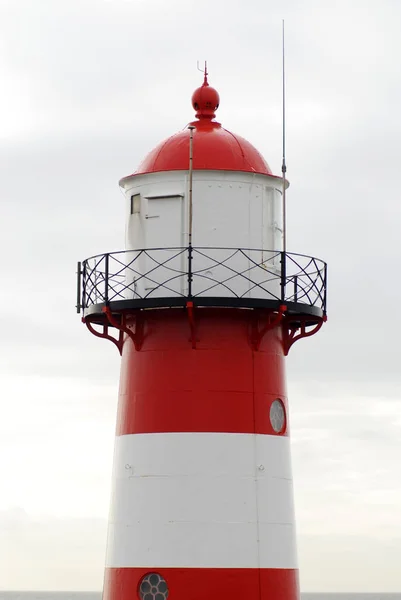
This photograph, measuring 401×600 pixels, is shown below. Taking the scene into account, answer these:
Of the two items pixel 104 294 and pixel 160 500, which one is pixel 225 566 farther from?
pixel 104 294

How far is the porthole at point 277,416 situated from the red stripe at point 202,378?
0.13 meters

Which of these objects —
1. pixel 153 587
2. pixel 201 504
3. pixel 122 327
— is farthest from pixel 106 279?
pixel 153 587

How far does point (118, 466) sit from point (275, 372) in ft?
10.3

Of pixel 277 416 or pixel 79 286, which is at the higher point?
pixel 79 286

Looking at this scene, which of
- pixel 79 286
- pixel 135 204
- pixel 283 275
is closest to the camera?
pixel 283 275

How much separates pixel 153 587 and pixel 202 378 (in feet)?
11.6

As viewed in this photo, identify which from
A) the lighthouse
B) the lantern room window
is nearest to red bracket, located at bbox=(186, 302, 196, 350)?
the lighthouse

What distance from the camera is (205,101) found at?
26078 millimetres

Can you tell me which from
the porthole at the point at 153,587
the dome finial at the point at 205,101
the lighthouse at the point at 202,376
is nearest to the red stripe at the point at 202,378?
the lighthouse at the point at 202,376

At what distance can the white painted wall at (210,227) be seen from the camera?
24.6 meters

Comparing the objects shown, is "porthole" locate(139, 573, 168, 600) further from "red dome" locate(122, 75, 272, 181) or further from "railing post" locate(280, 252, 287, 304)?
"red dome" locate(122, 75, 272, 181)

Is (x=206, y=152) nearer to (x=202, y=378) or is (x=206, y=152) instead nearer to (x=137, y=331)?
(x=137, y=331)

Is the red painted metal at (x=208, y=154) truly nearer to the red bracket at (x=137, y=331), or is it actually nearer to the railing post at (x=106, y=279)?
the railing post at (x=106, y=279)

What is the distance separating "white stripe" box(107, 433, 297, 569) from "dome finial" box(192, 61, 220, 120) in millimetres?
5829
